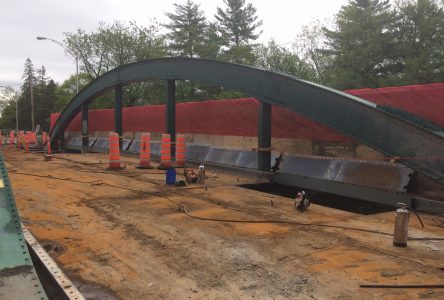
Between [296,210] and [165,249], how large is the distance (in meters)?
3.30

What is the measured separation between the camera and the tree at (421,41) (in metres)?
29.4

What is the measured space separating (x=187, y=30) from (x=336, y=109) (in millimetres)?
42593

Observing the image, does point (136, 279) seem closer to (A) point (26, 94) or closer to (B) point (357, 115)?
(B) point (357, 115)

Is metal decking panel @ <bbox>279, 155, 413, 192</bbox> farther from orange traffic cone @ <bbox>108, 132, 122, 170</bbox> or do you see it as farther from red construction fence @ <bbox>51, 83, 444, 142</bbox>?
orange traffic cone @ <bbox>108, 132, 122, 170</bbox>

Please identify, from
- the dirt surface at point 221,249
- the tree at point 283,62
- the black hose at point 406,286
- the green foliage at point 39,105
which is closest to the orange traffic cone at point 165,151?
the dirt surface at point 221,249

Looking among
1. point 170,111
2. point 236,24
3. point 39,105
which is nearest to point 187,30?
point 236,24

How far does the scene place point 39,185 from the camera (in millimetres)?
10305

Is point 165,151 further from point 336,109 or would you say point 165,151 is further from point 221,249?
point 221,249

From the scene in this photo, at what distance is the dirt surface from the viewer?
392 centimetres

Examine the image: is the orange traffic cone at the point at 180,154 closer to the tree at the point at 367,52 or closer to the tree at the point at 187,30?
the tree at the point at 367,52

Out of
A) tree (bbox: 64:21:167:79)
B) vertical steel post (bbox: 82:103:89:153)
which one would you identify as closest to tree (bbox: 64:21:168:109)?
tree (bbox: 64:21:167:79)

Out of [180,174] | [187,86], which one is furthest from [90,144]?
[187,86]

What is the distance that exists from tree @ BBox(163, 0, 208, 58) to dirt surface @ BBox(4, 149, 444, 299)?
41713 mm

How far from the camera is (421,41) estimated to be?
31.6 meters
